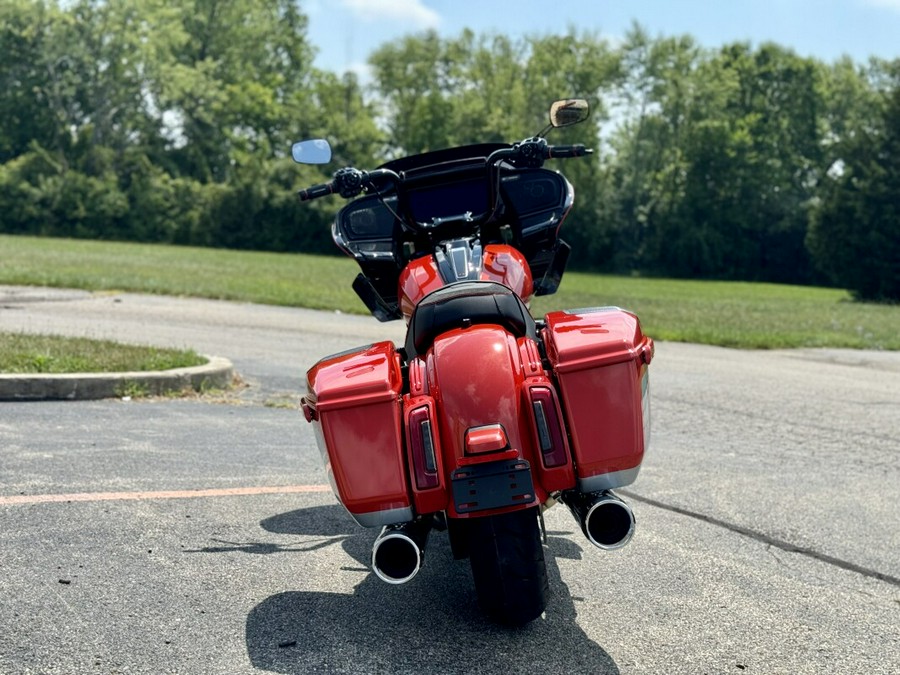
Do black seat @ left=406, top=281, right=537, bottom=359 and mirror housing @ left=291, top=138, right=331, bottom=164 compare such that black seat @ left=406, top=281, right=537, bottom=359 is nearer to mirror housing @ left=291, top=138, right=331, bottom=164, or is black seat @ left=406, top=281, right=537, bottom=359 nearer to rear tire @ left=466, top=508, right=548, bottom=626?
rear tire @ left=466, top=508, right=548, bottom=626

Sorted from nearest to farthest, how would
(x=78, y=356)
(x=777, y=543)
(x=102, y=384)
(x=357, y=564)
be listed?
(x=357, y=564) < (x=777, y=543) < (x=102, y=384) < (x=78, y=356)

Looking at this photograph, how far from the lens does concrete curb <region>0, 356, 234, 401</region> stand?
7457mm

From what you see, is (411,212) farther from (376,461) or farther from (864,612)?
(864,612)

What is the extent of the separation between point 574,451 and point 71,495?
2.75 m

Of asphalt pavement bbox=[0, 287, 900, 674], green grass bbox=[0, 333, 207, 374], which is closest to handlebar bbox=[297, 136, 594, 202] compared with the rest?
asphalt pavement bbox=[0, 287, 900, 674]

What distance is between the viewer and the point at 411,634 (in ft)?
11.3

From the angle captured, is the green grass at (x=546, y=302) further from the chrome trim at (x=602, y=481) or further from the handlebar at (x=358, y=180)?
the chrome trim at (x=602, y=481)

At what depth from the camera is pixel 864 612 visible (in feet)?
12.5

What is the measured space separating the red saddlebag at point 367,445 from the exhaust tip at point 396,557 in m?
0.08

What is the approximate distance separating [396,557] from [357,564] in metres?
1.08

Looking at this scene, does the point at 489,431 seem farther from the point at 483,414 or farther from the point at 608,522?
the point at 608,522

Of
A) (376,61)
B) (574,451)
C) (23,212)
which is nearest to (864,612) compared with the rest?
(574,451)

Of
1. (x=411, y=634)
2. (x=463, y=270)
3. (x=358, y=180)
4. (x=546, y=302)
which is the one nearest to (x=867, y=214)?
(x=546, y=302)

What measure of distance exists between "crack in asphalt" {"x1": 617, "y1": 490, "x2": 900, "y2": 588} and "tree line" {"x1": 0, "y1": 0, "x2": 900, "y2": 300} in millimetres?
52999
